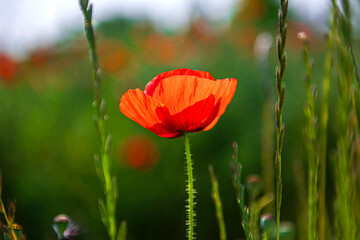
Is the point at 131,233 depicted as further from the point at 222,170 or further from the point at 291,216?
the point at 291,216

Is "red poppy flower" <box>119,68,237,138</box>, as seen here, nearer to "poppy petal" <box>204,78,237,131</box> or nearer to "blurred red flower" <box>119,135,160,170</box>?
"poppy petal" <box>204,78,237,131</box>

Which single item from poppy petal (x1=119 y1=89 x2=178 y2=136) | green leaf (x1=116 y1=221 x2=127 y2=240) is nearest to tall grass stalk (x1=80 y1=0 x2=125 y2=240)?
green leaf (x1=116 y1=221 x2=127 y2=240)

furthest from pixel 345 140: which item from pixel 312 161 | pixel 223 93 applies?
pixel 223 93

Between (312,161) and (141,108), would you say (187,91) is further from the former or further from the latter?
(312,161)

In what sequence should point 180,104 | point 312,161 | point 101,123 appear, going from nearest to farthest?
point 101,123 < point 312,161 < point 180,104

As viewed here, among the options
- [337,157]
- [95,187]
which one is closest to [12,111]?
[95,187]

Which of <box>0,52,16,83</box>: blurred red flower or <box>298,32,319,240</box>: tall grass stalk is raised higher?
<box>0,52,16,83</box>: blurred red flower
